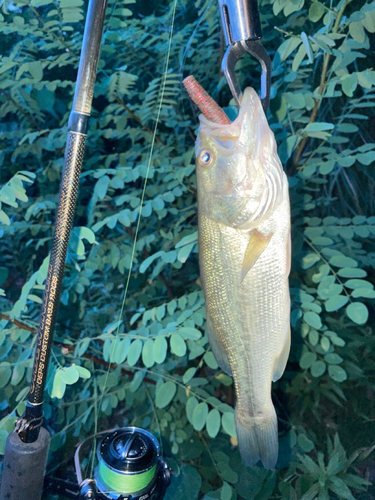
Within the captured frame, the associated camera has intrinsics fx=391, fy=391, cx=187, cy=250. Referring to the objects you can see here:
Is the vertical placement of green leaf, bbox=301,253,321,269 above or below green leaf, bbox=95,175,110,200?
below

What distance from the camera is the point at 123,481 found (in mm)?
804

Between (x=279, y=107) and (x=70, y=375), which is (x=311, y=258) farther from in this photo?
(x=70, y=375)

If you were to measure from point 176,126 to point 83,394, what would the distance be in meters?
1.36

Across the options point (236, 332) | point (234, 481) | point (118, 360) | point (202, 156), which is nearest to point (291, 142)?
point (202, 156)

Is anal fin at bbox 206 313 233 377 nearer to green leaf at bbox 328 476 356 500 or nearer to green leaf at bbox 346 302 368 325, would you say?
green leaf at bbox 346 302 368 325

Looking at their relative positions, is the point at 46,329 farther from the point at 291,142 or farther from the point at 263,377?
the point at 291,142

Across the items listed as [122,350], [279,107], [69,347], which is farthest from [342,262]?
[69,347]

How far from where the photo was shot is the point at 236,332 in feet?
2.26

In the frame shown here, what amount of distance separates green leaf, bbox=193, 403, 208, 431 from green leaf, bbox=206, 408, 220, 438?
0.02 m

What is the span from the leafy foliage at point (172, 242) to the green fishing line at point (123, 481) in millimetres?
362

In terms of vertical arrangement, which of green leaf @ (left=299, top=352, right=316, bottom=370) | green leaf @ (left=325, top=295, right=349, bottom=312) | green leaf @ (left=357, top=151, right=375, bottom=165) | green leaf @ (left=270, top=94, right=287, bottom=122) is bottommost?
green leaf @ (left=299, top=352, right=316, bottom=370)

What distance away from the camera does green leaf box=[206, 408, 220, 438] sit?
1.18 meters

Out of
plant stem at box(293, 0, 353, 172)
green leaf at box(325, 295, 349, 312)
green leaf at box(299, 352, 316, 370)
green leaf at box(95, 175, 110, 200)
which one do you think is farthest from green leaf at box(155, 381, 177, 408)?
plant stem at box(293, 0, 353, 172)

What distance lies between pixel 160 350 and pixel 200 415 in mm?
281
